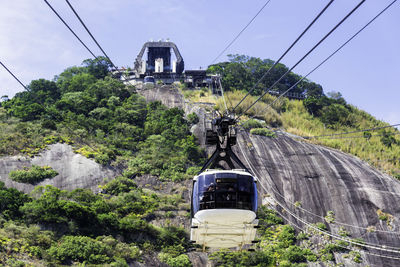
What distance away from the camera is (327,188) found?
59.0m

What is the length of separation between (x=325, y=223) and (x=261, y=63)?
244ft

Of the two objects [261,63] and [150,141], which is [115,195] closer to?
[150,141]

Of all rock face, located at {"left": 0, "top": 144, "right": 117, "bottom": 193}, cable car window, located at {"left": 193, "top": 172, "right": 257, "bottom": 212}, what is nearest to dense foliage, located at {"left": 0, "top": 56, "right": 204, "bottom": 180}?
rock face, located at {"left": 0, "top": 144, "right": 117, "bottom": 193}

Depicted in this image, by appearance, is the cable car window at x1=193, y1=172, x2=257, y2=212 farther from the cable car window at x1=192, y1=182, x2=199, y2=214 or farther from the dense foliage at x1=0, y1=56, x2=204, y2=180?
the dense foliage at x1=0, y1=56, x2=204, y2=180

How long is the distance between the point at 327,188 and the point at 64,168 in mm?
31213

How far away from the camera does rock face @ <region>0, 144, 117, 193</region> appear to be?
54094mm

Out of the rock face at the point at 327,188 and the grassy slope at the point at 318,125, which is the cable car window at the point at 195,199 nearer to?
the rock face at the point at 327,188

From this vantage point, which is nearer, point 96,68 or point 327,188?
point 327,188

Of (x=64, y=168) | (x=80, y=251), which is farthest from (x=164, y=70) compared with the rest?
→ (x=80, y=251)

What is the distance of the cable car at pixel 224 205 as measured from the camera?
74.5ft

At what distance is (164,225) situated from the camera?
48812mm

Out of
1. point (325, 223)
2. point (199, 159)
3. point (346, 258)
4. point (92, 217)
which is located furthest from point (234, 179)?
point (199, 159)

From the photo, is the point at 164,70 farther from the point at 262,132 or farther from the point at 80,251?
the point at 80,251

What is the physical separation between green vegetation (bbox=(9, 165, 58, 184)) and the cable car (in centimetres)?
3435
